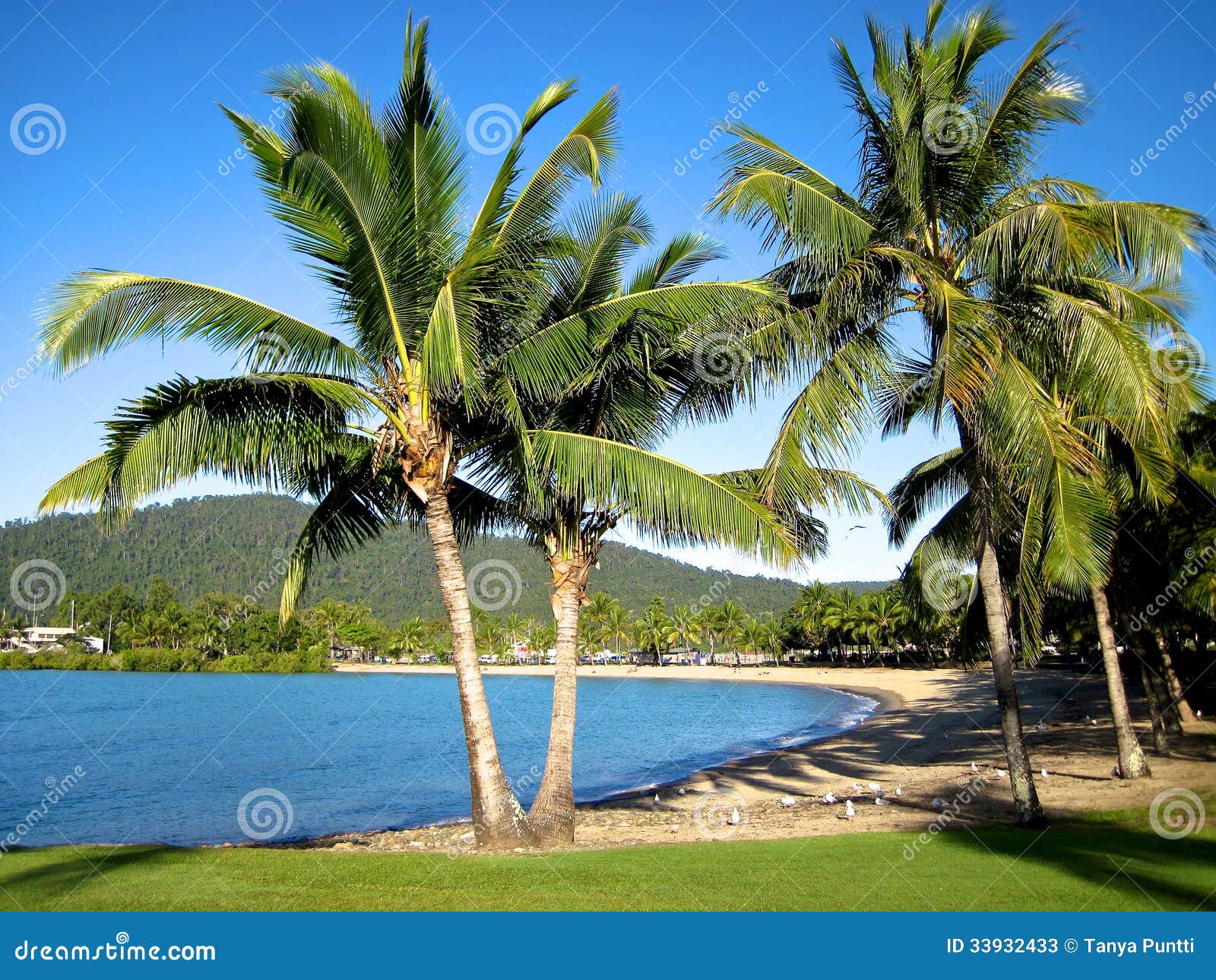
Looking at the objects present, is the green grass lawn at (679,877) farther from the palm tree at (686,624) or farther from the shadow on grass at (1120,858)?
the palm tree at (686,624)

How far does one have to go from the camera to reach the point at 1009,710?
449 inches

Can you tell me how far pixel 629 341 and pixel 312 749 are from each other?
33665 mm

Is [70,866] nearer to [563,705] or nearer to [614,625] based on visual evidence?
[563,705]

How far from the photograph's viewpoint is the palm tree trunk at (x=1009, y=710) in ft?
36.5

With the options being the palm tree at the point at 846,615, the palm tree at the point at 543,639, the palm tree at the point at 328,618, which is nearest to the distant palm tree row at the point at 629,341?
the palm tree at the point at 846,615

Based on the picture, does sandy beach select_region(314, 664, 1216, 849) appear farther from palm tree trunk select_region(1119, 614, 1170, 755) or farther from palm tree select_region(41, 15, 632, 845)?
palm tree select_region(41, 15, 632, 845)

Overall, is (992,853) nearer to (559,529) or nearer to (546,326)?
(559,529)

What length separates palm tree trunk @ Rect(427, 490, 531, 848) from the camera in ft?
35.0

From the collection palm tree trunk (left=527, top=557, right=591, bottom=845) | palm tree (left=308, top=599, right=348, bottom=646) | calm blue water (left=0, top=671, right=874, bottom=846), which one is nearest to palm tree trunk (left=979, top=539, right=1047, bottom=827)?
palm tree trunk (left=527, top=557, right=591, bottom=845)

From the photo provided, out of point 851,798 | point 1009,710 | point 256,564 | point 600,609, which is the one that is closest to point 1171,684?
point 851,798

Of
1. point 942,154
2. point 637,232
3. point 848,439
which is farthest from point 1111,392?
point 637,232

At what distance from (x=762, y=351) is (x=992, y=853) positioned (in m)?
6.37

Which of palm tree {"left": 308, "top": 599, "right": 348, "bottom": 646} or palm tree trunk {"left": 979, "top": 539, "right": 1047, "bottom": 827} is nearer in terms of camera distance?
palm tree trunk {"left": 979, "top": 539, "right": 1047, "bottom": 827}

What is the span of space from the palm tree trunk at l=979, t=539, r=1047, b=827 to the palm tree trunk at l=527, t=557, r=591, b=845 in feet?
17.6
